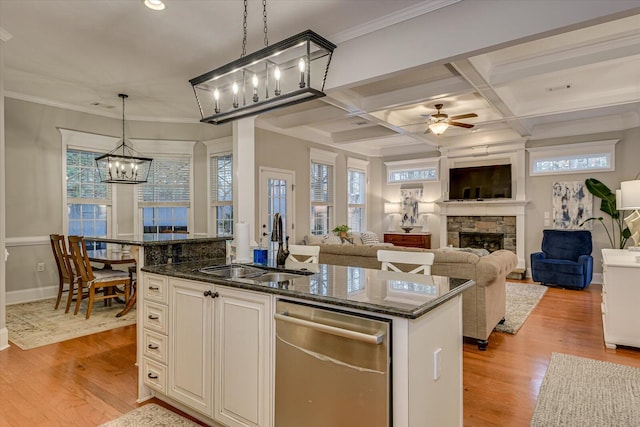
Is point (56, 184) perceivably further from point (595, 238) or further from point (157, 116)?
point (595, 238)

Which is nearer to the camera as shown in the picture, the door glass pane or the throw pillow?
the door glass pane

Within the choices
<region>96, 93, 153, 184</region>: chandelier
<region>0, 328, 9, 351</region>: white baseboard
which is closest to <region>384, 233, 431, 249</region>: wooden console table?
<region>96, 93, 153, 184</region>: chandelier

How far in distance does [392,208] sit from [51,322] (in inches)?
276

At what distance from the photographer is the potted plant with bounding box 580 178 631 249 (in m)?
6.32

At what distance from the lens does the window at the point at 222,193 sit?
6.57m

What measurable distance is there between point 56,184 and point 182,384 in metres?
4.77

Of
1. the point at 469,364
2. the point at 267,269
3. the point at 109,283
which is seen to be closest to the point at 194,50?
the point at 267,269

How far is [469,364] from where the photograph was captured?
10.5ft

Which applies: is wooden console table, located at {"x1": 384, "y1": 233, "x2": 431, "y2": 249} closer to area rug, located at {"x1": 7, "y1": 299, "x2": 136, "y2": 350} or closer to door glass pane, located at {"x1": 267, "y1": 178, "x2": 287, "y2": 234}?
door glass pane, located at {"x1": 267, "y1": 178, "x2": 287, "y2": 234}

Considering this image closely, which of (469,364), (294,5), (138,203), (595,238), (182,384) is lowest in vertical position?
(469,364)

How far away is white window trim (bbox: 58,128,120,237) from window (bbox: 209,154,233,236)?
5.35 feet

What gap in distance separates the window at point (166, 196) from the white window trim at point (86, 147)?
18.2 inches

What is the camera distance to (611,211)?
6.34 meters

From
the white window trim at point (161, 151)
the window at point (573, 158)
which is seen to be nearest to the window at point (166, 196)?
the white window trim at point (161, 151)
